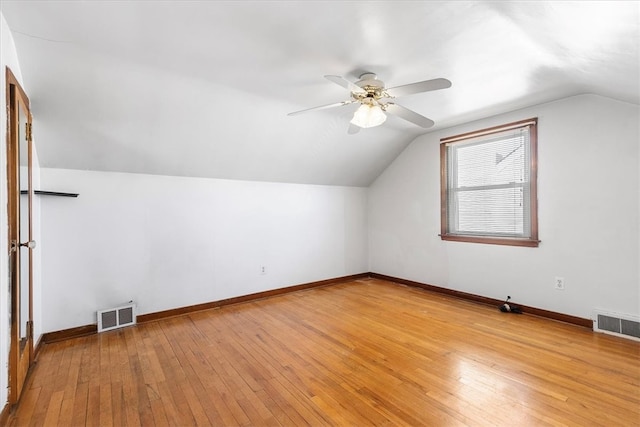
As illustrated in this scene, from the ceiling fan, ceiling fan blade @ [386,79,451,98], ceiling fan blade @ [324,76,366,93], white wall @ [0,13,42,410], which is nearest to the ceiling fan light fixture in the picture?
the ceiling fan

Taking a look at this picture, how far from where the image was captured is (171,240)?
11.6 feet

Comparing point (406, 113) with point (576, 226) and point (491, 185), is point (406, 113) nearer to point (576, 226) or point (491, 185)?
point (491, 185)

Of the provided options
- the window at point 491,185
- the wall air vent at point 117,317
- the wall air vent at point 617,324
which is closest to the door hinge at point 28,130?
the wall air vent at point 117,317

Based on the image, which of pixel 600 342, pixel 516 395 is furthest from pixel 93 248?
pixel 600 342

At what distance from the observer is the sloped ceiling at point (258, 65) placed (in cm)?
173

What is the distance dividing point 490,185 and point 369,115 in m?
2.27

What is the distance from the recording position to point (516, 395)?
194 centimetres

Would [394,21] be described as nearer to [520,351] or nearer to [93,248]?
[520,351]

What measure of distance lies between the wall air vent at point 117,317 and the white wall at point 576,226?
3.95m

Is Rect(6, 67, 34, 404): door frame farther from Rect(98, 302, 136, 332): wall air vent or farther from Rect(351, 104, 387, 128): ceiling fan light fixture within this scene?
Rect(351, 104, 387, 128): ceiling fan light fixture

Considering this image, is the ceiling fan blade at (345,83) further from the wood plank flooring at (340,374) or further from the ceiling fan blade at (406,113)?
A: the wood plank flooring at (340,374)

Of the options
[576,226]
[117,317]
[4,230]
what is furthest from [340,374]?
[576,226]

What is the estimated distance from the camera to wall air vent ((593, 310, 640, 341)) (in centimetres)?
275

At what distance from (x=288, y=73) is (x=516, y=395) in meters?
2.84
